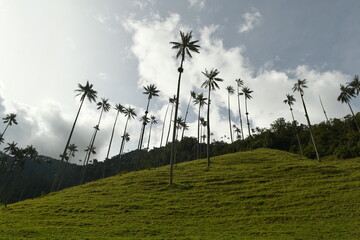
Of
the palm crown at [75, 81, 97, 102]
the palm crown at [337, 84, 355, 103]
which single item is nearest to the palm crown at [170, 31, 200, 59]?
the palm crown at [75, 81, 97, 102]

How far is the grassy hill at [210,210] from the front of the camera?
62.8 ft

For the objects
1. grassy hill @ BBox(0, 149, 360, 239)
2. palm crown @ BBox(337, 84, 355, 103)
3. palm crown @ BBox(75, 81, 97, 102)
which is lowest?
grassy hill @ BBox(0, 149, 360, 239)

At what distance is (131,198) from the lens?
3072cm

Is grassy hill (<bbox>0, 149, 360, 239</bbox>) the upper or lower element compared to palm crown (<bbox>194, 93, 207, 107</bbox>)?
lower

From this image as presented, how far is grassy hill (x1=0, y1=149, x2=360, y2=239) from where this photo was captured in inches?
754

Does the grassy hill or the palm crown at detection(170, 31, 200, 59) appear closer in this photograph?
the grassy hill

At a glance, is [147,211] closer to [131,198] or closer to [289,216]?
[131,198]

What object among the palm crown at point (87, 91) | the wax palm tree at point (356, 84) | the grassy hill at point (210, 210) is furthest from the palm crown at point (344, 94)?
the palm crown at point (87, 91)

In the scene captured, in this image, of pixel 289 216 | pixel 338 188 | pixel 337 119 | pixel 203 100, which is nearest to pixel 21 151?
pixel 203 100

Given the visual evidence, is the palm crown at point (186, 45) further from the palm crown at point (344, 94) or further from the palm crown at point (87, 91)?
the palm crown at point (344, 94)

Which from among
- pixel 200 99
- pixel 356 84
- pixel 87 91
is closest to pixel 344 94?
pixel 356 84

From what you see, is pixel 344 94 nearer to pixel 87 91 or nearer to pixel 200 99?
pixel 200 99

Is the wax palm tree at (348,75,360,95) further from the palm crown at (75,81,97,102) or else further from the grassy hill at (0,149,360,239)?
the palm crown at (75,81,97,102)

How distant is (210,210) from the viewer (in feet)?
83.3
